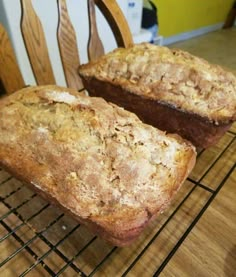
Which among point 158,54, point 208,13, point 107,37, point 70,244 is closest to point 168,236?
point 70,244

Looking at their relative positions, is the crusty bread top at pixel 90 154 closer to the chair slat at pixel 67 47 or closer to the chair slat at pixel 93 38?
the chair slat at pixel 67 47

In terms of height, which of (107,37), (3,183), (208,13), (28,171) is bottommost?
(208,13)

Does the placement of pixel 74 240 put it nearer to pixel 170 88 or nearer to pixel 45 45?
pixel 170 88

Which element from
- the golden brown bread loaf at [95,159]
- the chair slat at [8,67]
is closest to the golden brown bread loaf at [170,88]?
the golden brown bread loaf at [95,159]

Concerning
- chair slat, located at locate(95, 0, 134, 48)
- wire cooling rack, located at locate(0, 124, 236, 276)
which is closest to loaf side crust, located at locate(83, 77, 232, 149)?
wire cooling rack, located at locate(0, 124, 236, 276)

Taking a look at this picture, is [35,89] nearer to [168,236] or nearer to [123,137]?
[123,137]

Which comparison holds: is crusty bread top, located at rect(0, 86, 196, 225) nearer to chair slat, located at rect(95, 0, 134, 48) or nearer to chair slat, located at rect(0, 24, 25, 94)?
chair slat, located at rect(0, 24, 25, 94)
